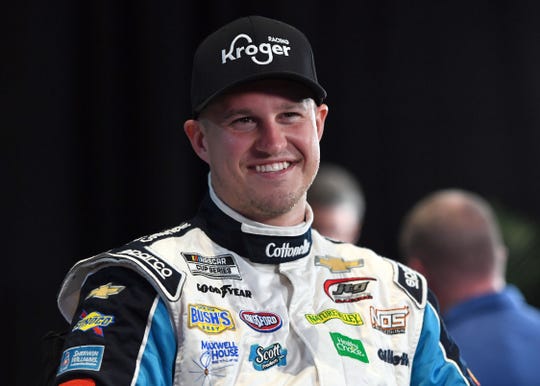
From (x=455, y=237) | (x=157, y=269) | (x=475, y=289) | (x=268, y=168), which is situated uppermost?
(x=268, y=168)

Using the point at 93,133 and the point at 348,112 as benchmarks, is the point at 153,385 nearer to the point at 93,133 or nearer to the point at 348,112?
the point at 93,133

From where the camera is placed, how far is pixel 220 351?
139 cm

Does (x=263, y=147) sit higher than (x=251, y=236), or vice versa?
(x=263, y=147)

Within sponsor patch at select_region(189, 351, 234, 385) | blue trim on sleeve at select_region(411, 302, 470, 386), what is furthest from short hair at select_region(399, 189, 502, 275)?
sponsor patch at select_region(189, 351, 234, 385)

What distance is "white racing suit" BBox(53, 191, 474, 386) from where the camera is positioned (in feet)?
4.41

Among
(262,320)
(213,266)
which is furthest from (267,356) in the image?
(213,266)

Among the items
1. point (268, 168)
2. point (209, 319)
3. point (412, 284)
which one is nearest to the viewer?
point (209, 319)

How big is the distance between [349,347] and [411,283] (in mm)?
204

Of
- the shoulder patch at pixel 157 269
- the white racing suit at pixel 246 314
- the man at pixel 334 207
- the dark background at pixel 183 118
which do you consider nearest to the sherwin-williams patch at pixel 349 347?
the white racing suit at pixel 246 314

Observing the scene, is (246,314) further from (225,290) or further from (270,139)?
(270,139)

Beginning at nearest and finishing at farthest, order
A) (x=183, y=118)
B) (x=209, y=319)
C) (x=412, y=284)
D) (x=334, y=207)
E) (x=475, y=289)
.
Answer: (x=209, y=319), (x=412, y=284), (x=475, y=289), (x=334, y=207), (x=183, y=118)

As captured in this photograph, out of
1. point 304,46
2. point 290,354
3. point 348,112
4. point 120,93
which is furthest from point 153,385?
point 348,112

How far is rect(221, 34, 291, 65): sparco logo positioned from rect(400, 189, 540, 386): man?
1.23 metres

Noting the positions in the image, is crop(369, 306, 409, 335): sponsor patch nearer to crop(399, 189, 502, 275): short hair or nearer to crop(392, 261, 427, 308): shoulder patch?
crop(392, 261, 427, 308): shoulder patch
